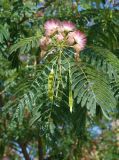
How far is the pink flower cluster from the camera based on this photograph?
2.70 metres

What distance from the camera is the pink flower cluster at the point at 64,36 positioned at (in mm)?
2701

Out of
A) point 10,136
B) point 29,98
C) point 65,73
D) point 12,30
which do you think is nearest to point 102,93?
point 65,73

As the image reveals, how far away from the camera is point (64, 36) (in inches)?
106

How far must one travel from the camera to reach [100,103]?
7.86 feet

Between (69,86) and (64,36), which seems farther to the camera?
(64,36)

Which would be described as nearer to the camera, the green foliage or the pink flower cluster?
the green foliage

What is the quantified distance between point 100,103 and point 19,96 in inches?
22.8

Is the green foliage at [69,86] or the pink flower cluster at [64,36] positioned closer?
the green foliage at [69,86]

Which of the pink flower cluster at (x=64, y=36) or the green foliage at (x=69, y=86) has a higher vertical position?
the pink flower cluster at (x=64, y=36)

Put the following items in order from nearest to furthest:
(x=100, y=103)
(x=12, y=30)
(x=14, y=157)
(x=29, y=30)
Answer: (x=100, y=103) → (x=12, y=30) → (x=29, y=30) → (x=14, y=157)

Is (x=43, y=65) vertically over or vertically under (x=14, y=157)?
over

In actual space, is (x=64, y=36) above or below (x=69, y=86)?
above

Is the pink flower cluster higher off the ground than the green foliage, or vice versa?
the pink flower cluster

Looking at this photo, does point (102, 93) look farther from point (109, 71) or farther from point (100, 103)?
point (109, 71)
